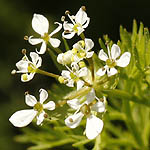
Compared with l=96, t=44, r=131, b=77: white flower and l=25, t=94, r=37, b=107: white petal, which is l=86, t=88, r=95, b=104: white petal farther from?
l=25, t=94, r=37, b=107: white petal

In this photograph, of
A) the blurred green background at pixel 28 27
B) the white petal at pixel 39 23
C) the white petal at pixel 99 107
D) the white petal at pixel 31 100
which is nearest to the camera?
the white petal at pixel 99 107

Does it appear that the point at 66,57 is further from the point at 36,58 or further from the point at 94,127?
the point at 94,127

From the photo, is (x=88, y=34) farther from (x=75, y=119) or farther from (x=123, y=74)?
(x=75, y=119)

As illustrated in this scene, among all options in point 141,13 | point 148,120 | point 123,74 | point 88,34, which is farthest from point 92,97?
point 141,13

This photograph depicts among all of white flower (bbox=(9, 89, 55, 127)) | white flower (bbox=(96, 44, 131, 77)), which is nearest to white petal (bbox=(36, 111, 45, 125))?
white flower (bbox=(9, 89, 55, 127))

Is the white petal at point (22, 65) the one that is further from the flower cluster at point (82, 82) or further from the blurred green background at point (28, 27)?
the blurred green background at point (28, 27)

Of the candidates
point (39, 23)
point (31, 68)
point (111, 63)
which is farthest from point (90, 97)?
point (39, 23)

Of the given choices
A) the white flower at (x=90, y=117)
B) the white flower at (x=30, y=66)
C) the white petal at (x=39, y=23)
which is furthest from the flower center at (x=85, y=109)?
A: the white petal at (x=39, y=23)
